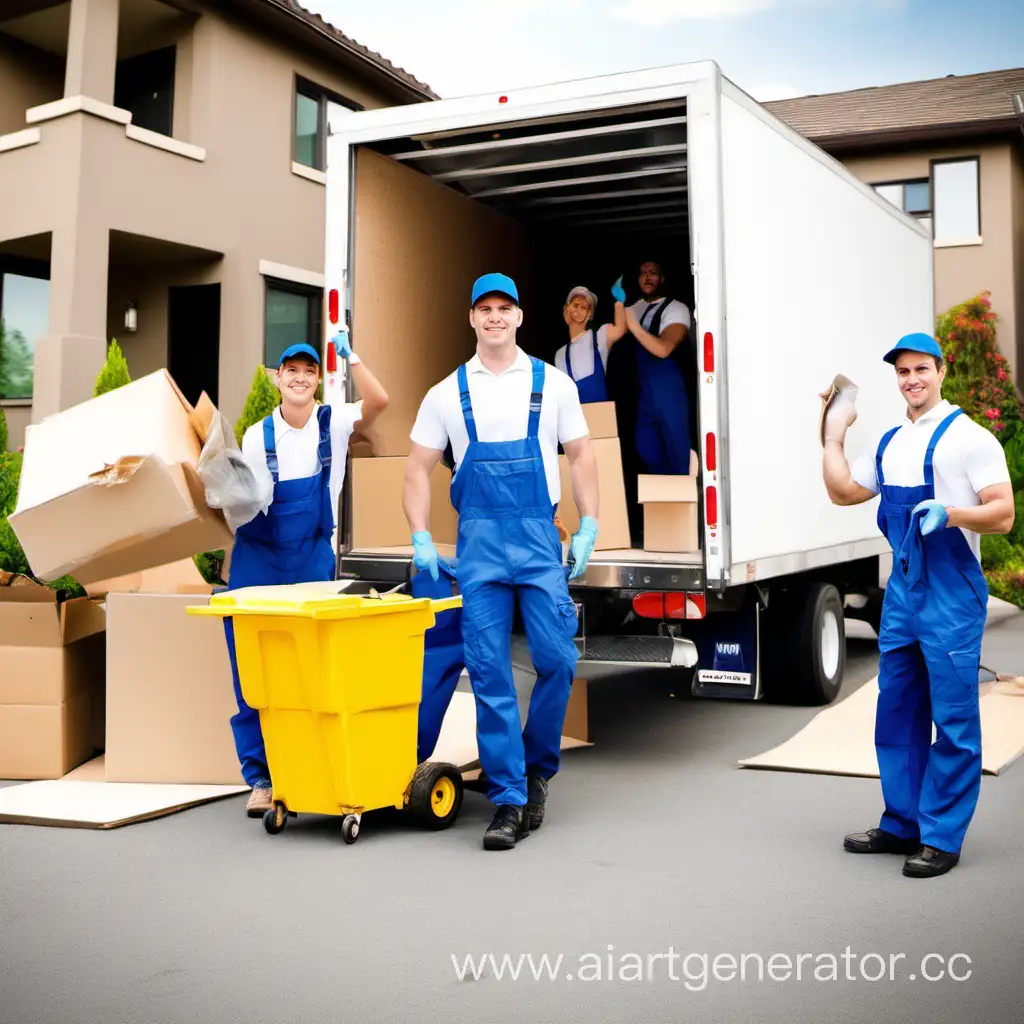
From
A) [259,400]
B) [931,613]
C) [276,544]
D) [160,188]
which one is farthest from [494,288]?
[160,188]

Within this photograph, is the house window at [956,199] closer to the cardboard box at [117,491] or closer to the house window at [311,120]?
the house window at [311,120]

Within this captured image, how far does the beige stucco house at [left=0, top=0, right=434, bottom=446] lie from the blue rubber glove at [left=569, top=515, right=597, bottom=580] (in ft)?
27.6

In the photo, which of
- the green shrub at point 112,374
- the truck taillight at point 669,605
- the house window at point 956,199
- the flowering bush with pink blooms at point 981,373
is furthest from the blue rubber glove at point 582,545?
the house window at point 956,199

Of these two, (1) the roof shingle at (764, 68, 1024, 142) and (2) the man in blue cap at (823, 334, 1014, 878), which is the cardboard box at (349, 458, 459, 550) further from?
(1) the roof shingle at (764, 68, 1024, 142)

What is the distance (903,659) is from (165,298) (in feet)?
37.7

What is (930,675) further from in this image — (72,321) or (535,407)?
(72,321)

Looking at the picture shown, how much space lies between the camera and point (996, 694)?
7.73 metres

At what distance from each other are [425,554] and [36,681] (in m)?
1.98

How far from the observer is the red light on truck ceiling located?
5812mm

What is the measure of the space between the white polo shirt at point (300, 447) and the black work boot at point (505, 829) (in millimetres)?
1461

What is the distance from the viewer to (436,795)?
4.97 m

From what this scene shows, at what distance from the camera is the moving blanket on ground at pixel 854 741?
591 cm

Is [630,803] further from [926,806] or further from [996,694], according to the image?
[996,694]

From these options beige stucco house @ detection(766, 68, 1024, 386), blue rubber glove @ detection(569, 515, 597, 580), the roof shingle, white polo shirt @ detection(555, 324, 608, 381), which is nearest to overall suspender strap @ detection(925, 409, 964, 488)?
blue rubber glove @ detection(569, 515, 597, 580)
